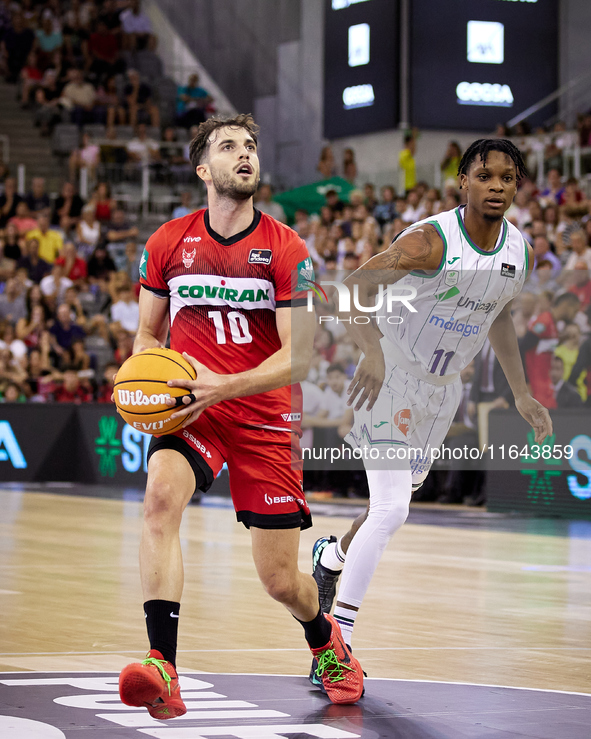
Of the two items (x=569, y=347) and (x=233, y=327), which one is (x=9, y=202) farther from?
(x=233, y=327)

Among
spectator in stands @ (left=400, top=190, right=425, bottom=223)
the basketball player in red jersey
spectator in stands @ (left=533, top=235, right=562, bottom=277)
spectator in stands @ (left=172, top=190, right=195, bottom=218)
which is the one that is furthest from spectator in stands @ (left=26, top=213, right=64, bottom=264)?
the basketball player in red jersey

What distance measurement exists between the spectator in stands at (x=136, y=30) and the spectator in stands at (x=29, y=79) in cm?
228

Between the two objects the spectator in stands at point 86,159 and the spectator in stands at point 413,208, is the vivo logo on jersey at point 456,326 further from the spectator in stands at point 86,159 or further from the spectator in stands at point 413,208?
the spectator in stands at point 86,159

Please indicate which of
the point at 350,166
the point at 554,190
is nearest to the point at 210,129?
the point at 554,190

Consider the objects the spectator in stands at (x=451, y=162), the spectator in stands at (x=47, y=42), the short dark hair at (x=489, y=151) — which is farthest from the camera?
the spectator in stands at (x=47, y=42)

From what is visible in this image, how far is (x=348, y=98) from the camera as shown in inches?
968

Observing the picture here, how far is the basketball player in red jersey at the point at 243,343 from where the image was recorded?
508 cm

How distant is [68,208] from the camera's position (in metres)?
22.9

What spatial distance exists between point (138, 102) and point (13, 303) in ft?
28.4

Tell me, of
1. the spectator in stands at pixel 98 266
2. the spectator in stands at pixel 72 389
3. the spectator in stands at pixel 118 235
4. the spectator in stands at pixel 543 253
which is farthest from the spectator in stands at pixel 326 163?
the spectator in stands at pixel 543 253

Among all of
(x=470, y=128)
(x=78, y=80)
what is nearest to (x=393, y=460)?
(x=470, y=128)

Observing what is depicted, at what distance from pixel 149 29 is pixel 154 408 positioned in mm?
25930

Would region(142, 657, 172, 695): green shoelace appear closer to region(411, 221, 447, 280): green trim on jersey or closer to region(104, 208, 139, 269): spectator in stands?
region(411, 221, 447, 280): green trim on jersey

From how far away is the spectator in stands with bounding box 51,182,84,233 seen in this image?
22.8 m
